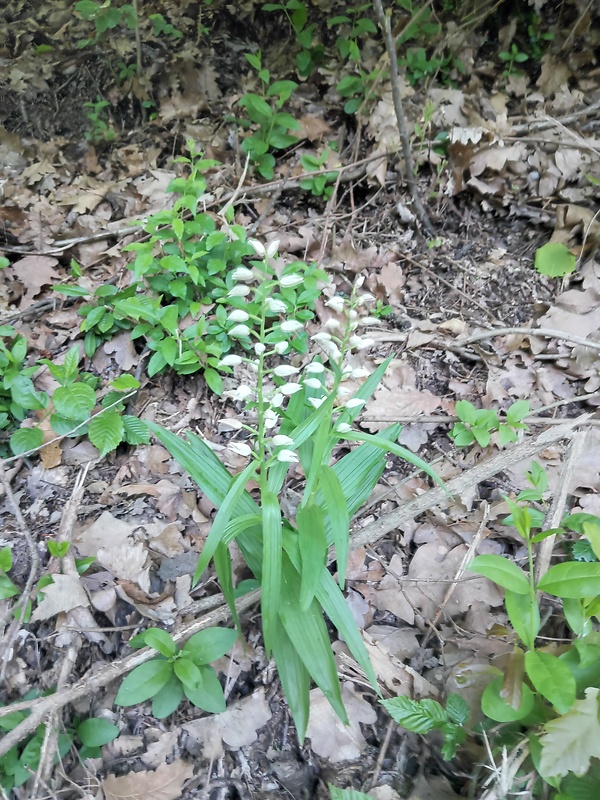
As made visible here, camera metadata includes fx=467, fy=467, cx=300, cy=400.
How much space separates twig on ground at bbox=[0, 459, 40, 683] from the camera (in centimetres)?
178

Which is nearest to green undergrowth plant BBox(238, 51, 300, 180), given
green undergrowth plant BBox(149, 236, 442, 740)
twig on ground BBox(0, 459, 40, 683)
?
green undergrowth plant BBox(149, 236, 442, 740)

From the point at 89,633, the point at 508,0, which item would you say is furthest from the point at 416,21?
the point at 89,633

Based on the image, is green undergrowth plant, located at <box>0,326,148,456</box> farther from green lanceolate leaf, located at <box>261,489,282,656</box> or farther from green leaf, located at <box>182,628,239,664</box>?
green lanceolate leaf, located at <box>261,489,282,656</box>

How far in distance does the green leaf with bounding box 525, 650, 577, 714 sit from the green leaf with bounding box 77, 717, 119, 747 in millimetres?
1382

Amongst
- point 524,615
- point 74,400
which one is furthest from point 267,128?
point 524,615

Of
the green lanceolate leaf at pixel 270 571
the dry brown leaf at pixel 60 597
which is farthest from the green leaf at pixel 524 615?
the dry brown leaf at pixel 60 597

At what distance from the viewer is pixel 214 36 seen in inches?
158

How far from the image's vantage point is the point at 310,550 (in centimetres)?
145

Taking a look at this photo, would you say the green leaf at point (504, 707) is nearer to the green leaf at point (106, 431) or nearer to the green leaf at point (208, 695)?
the green leaf at point (208, 695)

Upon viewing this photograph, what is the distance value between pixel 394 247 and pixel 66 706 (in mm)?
3128

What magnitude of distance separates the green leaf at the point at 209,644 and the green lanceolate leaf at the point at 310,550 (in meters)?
0.42

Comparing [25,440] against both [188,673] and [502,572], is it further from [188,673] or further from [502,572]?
[502,572]

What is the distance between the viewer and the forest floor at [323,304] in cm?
168

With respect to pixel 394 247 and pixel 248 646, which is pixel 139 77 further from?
pixel 248 646
